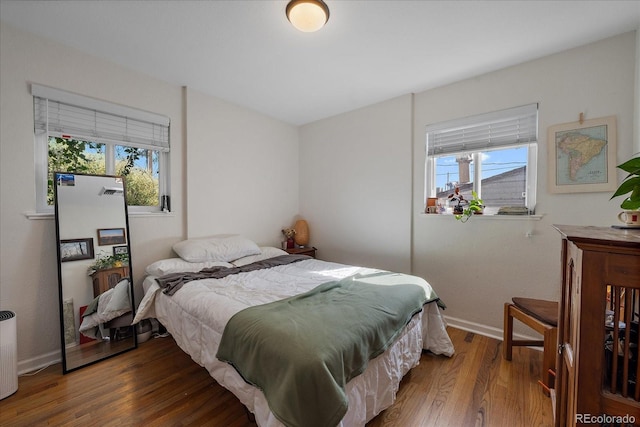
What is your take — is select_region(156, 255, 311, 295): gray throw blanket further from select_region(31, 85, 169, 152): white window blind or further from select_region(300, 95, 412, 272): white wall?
select_region(31, 85, 169, 152): white window blind

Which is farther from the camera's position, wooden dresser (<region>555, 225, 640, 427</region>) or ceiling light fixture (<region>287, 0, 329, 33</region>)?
ceiling light fixture (<region>287, 0, 329, 33</region>)

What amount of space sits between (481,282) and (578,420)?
1.84 meters

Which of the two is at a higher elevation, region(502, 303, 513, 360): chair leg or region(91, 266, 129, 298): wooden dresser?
region(91, 266, 129, 298): wooden dresser

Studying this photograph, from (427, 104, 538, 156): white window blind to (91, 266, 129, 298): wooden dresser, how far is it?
10.7ft

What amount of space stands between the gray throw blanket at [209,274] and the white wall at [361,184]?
924 mm

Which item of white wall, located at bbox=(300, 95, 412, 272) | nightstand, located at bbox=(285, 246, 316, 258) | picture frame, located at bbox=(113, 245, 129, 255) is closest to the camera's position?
picture frame, located at bbox=(113, 245, 129, 255)

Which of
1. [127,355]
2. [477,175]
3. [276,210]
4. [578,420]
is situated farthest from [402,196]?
[127,355]

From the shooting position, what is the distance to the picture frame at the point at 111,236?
7.11 ft

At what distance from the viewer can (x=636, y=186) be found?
888mm

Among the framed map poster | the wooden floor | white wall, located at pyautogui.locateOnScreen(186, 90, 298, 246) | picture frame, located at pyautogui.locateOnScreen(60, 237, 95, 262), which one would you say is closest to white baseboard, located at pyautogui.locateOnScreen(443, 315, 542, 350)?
the wooden floor

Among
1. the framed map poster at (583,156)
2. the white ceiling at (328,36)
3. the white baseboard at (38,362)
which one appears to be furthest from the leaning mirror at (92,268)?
the framed map poster at (583,156)

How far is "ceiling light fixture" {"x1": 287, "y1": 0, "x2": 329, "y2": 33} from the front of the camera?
59.7 inches

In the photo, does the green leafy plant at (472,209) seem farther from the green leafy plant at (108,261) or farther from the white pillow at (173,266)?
the green leafy plant at (108,261)

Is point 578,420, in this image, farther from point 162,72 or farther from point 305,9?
point 162,72
